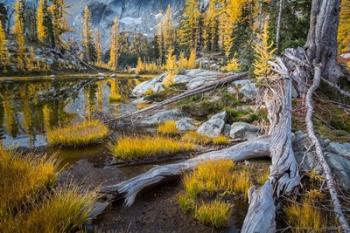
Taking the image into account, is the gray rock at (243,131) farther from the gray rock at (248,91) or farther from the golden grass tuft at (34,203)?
the golden grass tuft at (34,203)

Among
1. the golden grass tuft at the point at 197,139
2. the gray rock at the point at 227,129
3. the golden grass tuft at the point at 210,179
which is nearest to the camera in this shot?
the golden grass tuft at the point at 210,179

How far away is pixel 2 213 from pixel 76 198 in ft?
2.71

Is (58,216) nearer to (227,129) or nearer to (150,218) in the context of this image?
(150,218)

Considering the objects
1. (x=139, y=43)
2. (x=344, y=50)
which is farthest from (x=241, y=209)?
(x=139, y=43)

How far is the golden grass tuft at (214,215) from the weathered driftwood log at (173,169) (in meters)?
1.23

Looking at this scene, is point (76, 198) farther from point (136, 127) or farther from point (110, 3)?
point (110, 3)

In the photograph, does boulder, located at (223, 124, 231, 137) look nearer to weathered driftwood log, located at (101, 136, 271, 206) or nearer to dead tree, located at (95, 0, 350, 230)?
dead tree, located at (95, 0, 350, 230)

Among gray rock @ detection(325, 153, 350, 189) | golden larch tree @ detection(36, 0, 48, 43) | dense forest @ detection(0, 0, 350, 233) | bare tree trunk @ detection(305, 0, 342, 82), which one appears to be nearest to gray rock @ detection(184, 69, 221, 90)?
dense forest @ detection(0, 0, 350, 233)

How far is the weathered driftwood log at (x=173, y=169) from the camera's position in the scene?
14.7 feet

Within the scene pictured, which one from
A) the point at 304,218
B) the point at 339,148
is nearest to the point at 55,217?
the point at 304,218

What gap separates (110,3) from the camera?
18138 centimetres

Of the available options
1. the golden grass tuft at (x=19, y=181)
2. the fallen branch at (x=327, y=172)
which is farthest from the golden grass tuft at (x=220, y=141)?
the golden grass tuft at (x=19, y=181)

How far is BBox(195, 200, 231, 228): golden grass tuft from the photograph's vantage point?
387 centimetres

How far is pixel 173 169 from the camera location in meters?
5.42
